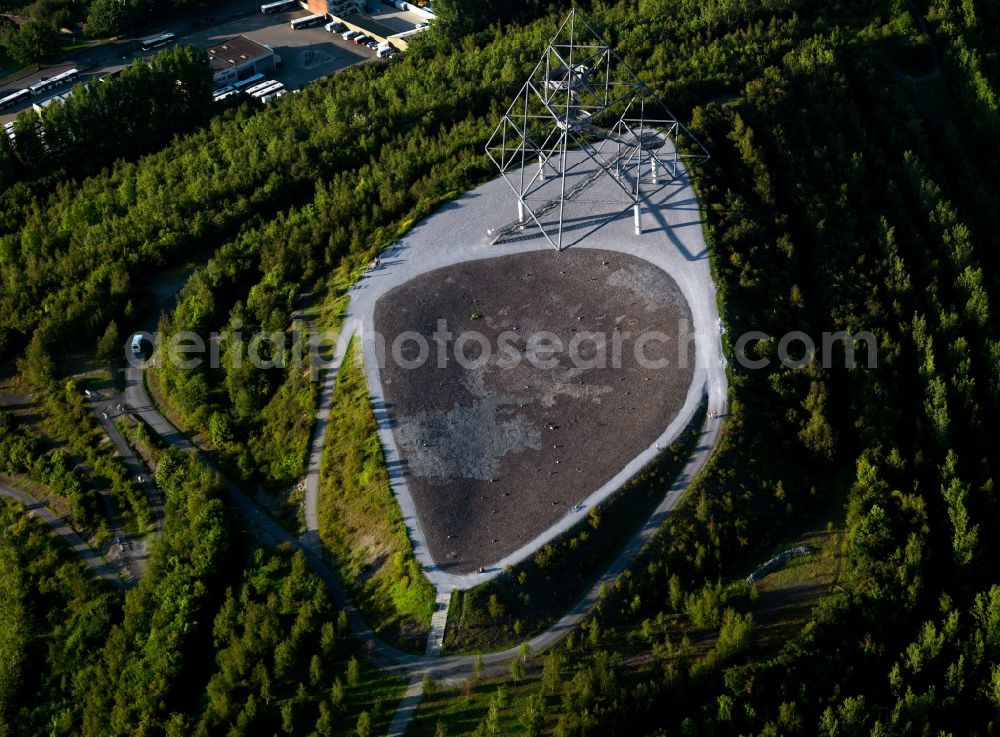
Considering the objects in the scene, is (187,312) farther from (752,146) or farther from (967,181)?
(967,181)

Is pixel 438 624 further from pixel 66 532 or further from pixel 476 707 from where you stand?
pixel 66 532

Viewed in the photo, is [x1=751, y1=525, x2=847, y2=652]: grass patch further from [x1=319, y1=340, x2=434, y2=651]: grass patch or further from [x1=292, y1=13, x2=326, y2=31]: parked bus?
[x1=292, y1=13, x2=326, y2=31]: parked bus

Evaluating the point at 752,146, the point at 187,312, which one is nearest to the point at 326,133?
the point at 187,312

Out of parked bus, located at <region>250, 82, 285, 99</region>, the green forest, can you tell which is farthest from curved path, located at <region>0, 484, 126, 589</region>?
parked bus, located at <region>250, 82, 285, 99</region>

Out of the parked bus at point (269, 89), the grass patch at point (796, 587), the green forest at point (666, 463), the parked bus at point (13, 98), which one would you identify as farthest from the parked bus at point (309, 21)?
the grass patch at point (796, 587)

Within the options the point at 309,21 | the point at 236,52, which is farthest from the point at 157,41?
the point at 309,21

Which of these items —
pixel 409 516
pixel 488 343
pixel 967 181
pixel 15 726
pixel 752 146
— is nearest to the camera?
pixel 15 726

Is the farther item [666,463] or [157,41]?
[157,41]
